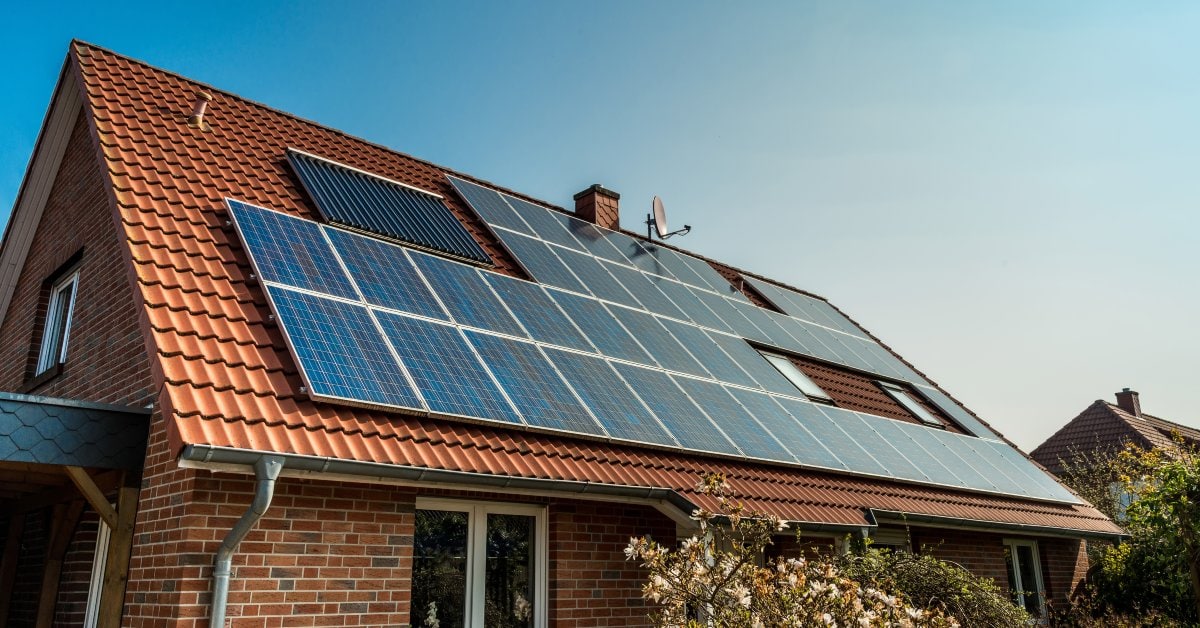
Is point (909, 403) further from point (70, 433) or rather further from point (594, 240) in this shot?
point (70, 433)

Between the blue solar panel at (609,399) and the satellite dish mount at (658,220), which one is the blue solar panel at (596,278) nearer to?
the blue solar panel at (609,399)

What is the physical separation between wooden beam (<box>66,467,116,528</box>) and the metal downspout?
137 centimetres

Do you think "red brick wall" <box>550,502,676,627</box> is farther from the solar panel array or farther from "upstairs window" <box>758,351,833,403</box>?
"upstairs window" <box>758,351,833,403</box>

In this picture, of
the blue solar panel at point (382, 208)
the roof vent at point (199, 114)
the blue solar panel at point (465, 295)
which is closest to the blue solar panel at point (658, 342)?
the blue solar panel at point (382, 208)

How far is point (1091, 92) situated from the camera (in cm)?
914

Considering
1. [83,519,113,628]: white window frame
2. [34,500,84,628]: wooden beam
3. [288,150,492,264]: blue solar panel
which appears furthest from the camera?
[288,150,492,264]: blue solar panel

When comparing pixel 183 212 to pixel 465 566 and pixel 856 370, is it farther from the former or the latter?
Answer: pixel 856 370

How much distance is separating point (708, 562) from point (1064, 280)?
1114 centimetres

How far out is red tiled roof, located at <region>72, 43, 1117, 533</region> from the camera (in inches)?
233

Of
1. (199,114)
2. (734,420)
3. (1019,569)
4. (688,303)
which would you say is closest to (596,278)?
(688,303)

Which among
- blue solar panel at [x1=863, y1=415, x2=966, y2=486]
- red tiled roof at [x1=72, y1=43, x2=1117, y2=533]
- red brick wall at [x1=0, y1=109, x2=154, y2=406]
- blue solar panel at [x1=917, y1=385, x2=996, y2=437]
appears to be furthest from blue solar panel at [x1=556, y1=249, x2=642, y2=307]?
blue solar panel at [x1=917, y1=385, x2=996, y2=437]

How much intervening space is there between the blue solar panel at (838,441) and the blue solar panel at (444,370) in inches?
189

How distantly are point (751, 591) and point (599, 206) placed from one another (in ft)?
31.9

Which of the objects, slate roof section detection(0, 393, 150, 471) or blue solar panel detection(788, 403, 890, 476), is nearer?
slate roof section detection(0, 393, 150, 471)
